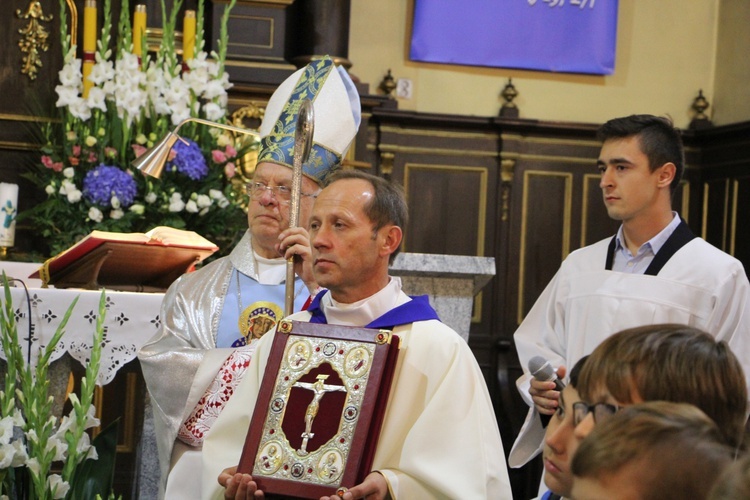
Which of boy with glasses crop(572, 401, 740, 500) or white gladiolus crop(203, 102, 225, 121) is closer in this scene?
boy with glasses crop(572, 401, 740, 500)

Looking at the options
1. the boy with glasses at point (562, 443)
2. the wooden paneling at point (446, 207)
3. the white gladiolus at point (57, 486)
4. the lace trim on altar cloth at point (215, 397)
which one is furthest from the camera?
the wooden paneling at point (446, 207)

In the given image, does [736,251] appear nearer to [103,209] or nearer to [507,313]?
[507,313]

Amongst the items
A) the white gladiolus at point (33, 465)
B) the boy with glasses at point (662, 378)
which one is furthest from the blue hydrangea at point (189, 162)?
the boy with glasses at point (662, 378)

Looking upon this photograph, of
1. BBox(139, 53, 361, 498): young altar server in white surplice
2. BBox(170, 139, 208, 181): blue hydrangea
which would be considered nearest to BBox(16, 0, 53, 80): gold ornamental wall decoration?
BBox(170, 139, 208, 181): blue hydrangea

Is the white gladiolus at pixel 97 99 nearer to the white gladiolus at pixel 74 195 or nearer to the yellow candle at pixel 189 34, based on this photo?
the white gladiolus at pixel 74 195

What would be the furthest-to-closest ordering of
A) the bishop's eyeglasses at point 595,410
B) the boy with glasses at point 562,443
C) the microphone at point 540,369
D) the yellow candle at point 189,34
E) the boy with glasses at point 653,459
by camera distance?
the yellow candle at point 189,34
the microphone at point 540,369
the boy with glasses at point 562,443
the bishop's eyeglasses at point 595,410
the boy with glasses at point 653,459

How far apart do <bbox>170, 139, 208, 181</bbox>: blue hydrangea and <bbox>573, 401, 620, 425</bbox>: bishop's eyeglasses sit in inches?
140

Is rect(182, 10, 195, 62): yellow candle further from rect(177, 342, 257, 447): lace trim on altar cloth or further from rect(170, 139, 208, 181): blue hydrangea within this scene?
rect(177, 342, 257, 447): lace trim on altar cloth

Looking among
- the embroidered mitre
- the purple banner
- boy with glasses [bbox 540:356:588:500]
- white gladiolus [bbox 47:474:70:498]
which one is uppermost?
the purple banner

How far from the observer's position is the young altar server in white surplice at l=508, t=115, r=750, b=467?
3.86 metres

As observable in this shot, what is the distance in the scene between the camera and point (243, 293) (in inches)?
159

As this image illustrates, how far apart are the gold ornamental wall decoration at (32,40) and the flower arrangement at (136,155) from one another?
940 mm

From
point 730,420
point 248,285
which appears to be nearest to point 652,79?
point 248,285

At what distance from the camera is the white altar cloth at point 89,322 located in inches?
167
